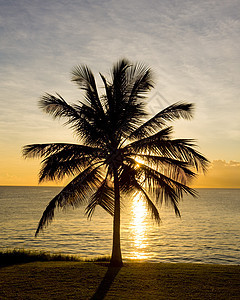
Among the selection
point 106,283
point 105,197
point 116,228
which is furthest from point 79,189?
point 106,283

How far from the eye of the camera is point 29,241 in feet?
122

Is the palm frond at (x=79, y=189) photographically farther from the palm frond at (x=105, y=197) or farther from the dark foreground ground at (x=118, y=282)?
the dark foreground ground at (x=118, y=282)

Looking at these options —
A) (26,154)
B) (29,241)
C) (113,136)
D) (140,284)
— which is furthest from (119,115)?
(29,241)

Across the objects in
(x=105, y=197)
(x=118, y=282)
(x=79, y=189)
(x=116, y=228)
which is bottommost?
(x=118, y=282)

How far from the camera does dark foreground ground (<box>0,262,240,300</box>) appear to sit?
32.0 ft

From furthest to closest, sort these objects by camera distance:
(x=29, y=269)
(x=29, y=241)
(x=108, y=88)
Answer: (x=29, y=241), (x=108, y=88), (x=29, y=269)

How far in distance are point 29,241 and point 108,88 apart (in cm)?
2839

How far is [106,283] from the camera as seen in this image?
1091 cm

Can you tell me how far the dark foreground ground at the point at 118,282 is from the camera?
975cm

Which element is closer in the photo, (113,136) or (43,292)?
(43,292)

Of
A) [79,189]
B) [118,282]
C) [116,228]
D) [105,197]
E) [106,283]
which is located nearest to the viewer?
[106,283]

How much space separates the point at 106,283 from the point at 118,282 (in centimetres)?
47

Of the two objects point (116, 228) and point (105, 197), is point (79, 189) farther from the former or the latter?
point (116, 228)

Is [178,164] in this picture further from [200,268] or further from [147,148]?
[200,268]
